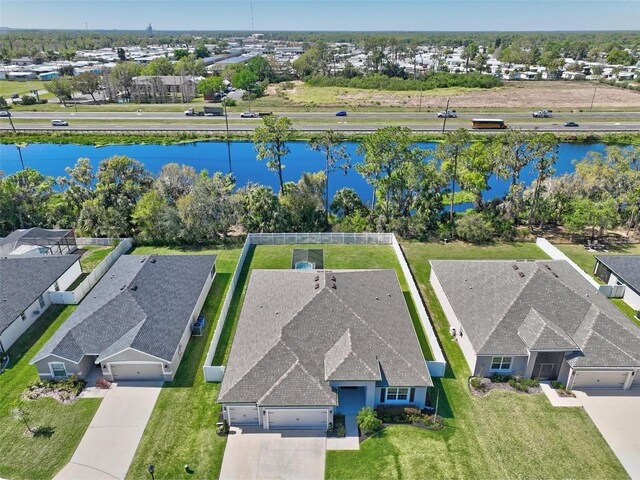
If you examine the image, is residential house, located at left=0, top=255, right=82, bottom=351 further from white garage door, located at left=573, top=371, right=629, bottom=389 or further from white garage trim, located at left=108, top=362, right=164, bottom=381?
white garage door, located at left=573, top=371, right=629, bottom=389

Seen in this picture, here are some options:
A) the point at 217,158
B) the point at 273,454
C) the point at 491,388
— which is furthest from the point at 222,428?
the point at 217,158

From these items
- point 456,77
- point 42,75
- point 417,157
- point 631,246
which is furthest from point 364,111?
point 42,75

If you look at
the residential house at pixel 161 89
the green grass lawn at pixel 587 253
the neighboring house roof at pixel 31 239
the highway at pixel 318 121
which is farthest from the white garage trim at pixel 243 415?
the residential house at pixel 161 89

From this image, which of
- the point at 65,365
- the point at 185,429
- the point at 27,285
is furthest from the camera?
the point at 27,285

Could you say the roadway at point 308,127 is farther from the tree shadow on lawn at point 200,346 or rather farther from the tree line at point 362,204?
the tree shadow on lawn at point 200,346

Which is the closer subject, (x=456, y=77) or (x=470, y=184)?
(x=470, y=184)

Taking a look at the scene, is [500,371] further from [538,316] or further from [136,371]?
[136,371]

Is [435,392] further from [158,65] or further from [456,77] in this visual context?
[158,65]

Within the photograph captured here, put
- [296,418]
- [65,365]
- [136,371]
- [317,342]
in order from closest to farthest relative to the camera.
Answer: [296,418]
[317,342]
[65,365]
[136,371]
